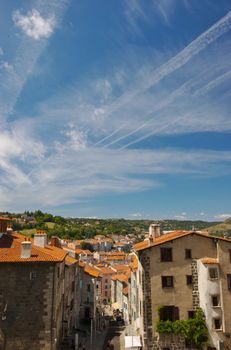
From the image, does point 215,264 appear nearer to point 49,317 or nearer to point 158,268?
point 158,268

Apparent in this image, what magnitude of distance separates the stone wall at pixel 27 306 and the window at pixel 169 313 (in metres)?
11.2

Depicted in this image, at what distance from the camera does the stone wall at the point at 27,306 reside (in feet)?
93.4

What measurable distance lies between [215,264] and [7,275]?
20.2 metres

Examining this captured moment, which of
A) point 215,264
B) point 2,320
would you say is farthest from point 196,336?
point 2,320

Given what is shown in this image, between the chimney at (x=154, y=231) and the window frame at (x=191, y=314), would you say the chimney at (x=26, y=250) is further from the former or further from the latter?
the chimney at (x=154, y=231)

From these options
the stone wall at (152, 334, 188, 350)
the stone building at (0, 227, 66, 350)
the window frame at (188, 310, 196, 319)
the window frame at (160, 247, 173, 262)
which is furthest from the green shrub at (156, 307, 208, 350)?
the stone building at (0, 227, 66, 350)

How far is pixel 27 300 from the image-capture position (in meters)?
29.1

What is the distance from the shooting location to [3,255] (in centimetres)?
3039

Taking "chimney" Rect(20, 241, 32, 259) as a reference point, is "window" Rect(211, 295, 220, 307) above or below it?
below

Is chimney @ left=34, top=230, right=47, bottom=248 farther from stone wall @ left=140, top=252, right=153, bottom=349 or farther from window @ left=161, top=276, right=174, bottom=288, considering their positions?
window @ left=161, top=276, right=174, bottom=288

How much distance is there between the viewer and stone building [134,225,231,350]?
34344mm

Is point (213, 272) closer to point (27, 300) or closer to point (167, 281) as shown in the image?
point (167, 281)

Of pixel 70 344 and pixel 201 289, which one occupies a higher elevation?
pixel 201 289

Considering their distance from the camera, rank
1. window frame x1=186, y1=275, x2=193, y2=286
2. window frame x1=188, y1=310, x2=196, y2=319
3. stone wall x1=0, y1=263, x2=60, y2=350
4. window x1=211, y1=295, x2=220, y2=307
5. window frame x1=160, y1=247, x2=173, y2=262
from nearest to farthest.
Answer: stone wall x1=0, y1=263, x2=60, y2=350
window x1=211, y1=295, x2=220, y2=307
window frame x1=188, y1=310, x2=196, y2=319
window frame x1=186, y1=275, x2=193, y2=286
window frame x1=160, y1=247, x2=173, y2=262
